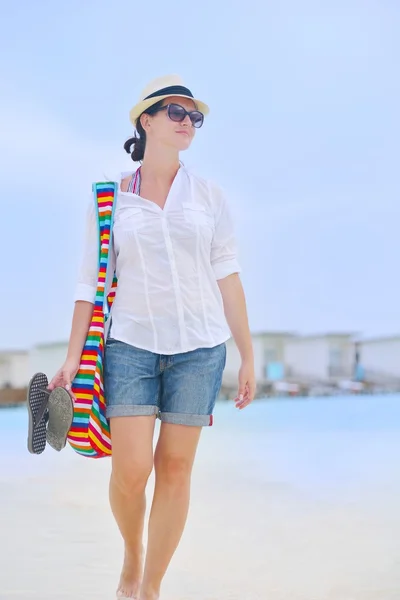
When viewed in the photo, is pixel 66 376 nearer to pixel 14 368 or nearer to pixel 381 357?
pixel 14 368

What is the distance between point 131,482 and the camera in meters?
2.54

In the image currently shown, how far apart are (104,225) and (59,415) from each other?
1.73 ft

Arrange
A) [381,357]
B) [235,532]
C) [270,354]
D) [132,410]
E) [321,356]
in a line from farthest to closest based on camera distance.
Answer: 1. [381,357]
2. [321,356]
3. [270,354]
4. [235,532]
5. [132,410]

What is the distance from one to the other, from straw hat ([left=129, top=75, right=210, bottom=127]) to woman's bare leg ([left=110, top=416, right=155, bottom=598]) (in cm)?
86

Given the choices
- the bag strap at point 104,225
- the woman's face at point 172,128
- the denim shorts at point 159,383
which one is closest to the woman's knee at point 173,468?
the denim shorts at point 159,383

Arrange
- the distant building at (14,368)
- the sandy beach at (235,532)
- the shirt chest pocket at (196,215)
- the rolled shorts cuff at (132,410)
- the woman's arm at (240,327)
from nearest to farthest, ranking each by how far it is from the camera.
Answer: the rolled shorts cuff at (132,410)
the shirt chest pocket at (196,215)
the woman's arm at (240,327)
the sandy beach at (235,532)
the distant building at (14,368)

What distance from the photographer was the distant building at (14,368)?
2412 cm

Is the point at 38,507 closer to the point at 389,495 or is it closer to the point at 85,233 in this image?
the point at 389,495

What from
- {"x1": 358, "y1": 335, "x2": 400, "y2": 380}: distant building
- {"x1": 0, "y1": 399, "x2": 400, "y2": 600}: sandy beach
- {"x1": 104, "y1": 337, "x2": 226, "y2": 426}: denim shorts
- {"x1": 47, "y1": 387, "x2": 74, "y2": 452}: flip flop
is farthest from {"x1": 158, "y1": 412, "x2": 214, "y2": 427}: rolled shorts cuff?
{"x1": 358, "y1": 335, "x2": 400, "y2": 380}: distant building

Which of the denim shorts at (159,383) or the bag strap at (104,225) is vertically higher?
the bag strap at (104,225)

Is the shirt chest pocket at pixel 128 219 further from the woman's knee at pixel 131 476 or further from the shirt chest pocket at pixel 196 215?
the woman's knee at pixel 131 476

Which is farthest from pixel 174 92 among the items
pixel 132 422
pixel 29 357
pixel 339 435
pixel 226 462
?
pixel 29 357

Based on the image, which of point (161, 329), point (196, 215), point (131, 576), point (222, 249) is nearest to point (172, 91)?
point (196, 215)

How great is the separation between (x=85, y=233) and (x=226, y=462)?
5150mm
